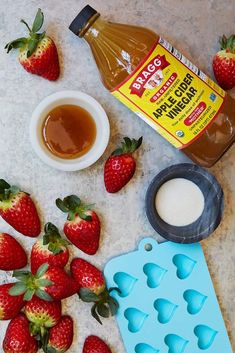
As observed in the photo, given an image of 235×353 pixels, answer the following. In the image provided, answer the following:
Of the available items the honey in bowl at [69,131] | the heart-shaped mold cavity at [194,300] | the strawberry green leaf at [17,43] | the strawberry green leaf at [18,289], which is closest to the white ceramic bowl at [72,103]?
the honey in bowl at [69,131]

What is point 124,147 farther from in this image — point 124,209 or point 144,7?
point 144,7

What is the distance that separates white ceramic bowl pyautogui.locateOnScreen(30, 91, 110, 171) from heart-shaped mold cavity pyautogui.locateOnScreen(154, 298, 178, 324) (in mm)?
313

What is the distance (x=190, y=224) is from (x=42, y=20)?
18.9 inches

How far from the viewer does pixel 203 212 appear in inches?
44.9

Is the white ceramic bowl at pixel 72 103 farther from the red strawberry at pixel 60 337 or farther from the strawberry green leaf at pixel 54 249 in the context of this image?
the red strawberry at pixel 60 337

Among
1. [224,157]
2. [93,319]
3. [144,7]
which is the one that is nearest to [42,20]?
[144,7]

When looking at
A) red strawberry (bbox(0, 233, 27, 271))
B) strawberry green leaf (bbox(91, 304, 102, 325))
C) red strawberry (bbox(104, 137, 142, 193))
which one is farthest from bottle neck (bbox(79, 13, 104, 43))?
strawberry green leaf (bbox(91, 304, 102, 325))

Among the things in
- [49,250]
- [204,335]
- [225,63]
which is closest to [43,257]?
[49,250]

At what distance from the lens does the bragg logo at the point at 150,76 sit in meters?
1.04

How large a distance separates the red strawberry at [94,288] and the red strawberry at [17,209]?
116 mm

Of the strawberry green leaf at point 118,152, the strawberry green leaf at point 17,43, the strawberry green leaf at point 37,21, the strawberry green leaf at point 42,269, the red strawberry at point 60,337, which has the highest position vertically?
the strawberry green leaf at point 37,21

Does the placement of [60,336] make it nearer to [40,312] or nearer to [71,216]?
[40,312]

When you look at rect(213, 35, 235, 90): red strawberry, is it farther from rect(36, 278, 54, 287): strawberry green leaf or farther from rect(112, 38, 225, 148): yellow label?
rect(36, 278, 54, 287): strawberry green leaf

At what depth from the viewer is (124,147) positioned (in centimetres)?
113
